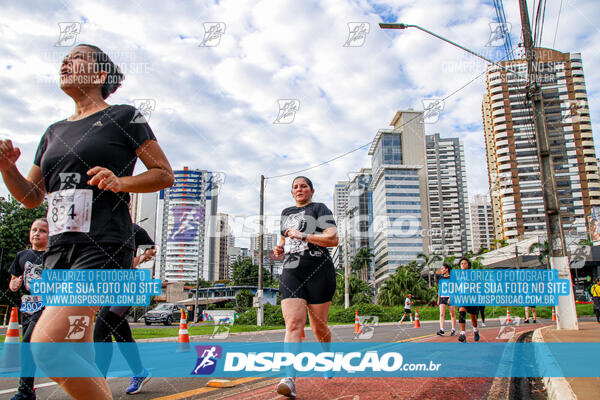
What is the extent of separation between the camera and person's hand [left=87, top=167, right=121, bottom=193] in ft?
5.65

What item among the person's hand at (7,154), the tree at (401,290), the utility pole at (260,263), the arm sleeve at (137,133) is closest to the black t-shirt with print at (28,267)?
the person's hand at (7,154)

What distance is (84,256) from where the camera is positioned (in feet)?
5.84

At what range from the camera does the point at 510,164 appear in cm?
11281

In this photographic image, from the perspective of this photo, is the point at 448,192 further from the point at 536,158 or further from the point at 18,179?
the point at 18,179

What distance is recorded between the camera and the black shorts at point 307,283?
11.5ft

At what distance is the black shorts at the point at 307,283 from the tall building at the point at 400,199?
126 m

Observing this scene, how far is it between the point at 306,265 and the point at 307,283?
154 millimetres

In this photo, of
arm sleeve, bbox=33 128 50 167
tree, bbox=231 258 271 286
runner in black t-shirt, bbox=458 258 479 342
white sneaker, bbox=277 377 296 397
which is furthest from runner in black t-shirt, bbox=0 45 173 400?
tree, bbox=231 258 271 286

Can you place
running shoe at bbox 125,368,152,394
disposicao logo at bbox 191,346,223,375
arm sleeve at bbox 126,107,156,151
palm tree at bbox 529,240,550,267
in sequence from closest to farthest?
arm sleeve at bbox 126,107,156,151, running shoe at bbox 125,368,152,394, disposicao logo at bbox 191,346,223,375, palm tree at bbox 529,240,550,267

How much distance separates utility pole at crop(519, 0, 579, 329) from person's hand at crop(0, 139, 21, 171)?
9844mm

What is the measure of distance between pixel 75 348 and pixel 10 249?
1224 inches

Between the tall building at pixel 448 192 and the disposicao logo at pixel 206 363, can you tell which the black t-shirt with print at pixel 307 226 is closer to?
the disposicao logo at pixel 206 363
